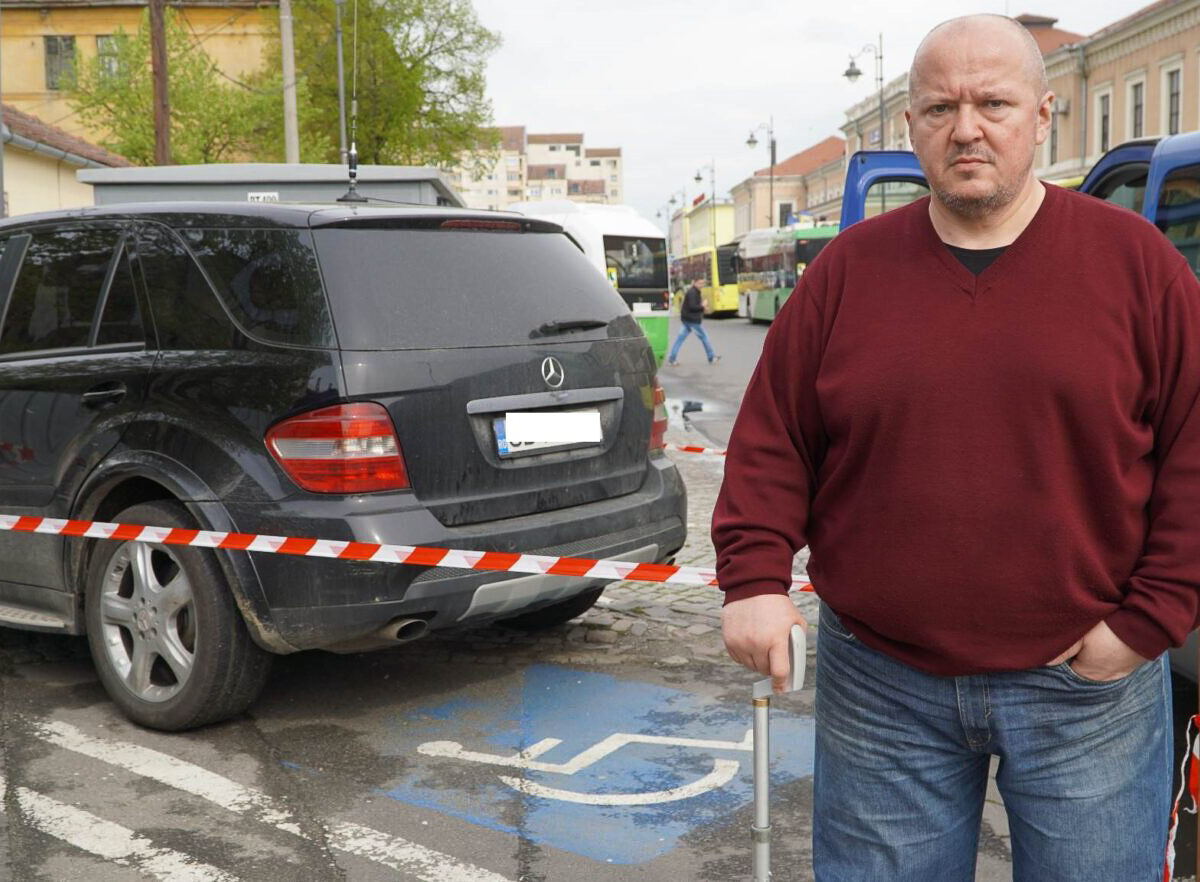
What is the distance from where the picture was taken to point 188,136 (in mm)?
33000

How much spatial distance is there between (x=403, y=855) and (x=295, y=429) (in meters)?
1.36

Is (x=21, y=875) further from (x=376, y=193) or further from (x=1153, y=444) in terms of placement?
(x=376, y=193)

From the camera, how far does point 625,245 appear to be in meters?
28.0

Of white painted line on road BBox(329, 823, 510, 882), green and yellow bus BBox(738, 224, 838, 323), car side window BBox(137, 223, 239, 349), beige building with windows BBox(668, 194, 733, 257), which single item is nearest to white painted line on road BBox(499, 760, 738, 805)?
white painted line on road BBox(329, 823, 510, 882)

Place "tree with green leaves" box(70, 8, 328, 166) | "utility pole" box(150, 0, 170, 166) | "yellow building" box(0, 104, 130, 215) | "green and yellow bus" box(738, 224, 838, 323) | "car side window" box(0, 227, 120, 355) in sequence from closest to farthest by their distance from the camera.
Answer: "car side window" box(0, 227, 120, 355) → "utility pole" box(150, 0, 170, 166) → "yellow building" box(0, 104, 130, 215) → "tree with green leaves" box(70, 8, 328, 166) → "green and yellow bus" box(738, 224, 838, 323)

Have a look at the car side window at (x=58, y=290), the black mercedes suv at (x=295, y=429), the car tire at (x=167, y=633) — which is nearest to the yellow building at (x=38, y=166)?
the car side window at (x=58, y=290)

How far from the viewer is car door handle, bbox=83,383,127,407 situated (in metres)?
4.80

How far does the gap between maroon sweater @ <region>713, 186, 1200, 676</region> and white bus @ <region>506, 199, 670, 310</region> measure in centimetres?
2525

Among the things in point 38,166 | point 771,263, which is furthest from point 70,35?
point 771,263

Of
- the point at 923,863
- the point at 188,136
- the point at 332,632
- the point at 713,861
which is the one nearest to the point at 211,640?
the point at 332,632

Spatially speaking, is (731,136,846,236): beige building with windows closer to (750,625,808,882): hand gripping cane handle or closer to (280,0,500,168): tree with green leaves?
(280,0,500,168): tree with green leaves

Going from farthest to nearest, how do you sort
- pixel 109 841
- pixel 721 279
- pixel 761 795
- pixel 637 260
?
1. pixel 721 279
2. pixel 637 260
3. pixel 109 841
4. pixel 761 795

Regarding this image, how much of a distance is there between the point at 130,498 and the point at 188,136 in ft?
98.8

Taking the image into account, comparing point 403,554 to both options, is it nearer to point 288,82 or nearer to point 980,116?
point 980,116
